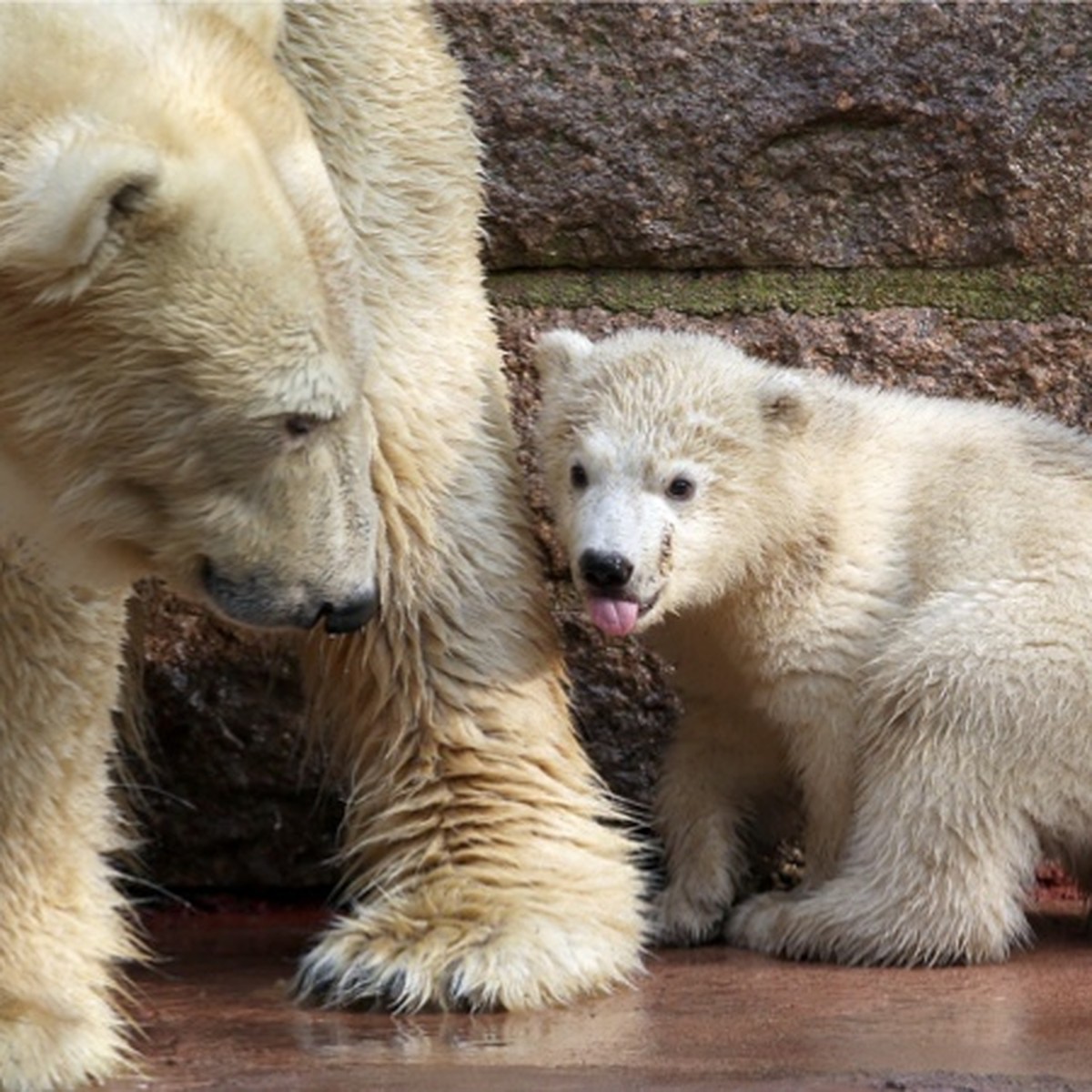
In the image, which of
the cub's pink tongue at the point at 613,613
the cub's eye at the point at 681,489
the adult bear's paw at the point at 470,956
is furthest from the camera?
the cub's eye at the point at 681,489

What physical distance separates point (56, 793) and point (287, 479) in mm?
475

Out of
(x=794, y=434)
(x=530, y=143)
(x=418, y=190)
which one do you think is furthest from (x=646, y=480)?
(x=530, y=143)

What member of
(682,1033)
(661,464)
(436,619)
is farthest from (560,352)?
(682,1033)

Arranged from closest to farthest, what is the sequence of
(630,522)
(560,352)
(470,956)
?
1. (470,956)
2. (630,522)
3. (560,352)

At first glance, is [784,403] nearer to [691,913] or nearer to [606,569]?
[606,569]

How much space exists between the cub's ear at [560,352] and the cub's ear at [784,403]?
226mm

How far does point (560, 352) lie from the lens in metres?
3.53

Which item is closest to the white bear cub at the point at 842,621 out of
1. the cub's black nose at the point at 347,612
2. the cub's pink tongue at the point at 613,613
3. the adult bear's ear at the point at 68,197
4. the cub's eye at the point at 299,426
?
the cub's pink tongue at the point at 613,613

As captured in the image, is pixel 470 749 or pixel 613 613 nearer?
pixel 613 613

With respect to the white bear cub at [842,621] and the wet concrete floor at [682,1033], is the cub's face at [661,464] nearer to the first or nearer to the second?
the white bear cub at [842,621]

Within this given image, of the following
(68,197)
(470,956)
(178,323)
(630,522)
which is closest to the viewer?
(68,197)

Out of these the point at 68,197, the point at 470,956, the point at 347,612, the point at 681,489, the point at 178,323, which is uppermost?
the point at 68,197

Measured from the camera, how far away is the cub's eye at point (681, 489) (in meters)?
3.38

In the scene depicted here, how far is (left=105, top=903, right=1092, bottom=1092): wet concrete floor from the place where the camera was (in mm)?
2711
